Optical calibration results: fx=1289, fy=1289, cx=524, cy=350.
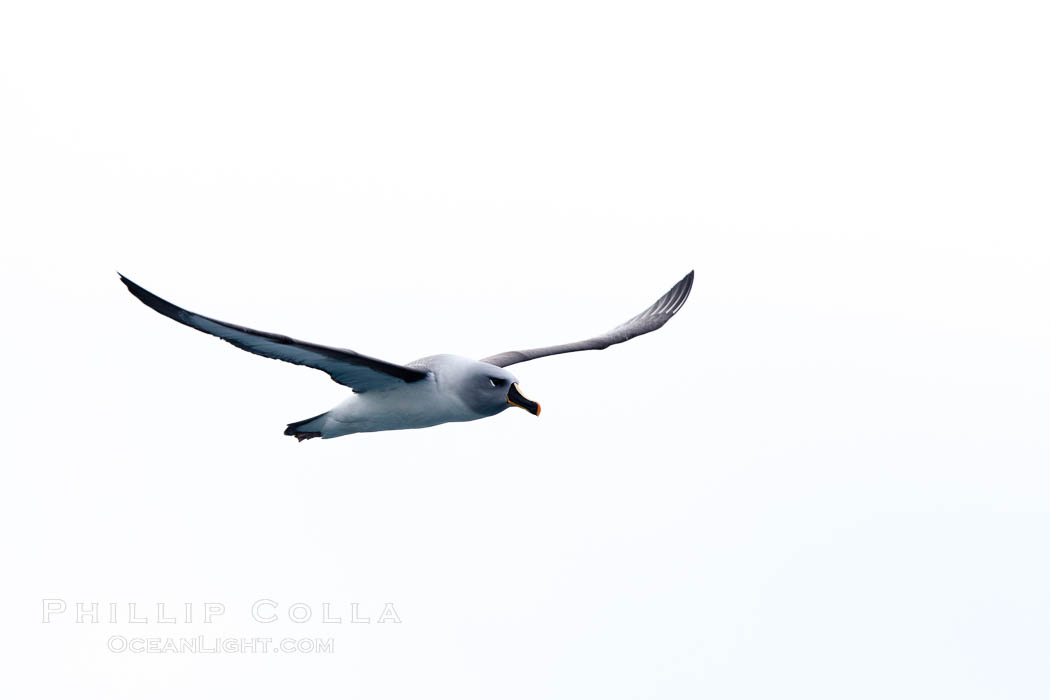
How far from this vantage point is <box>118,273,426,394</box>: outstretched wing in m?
12.7

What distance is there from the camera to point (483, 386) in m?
15.2

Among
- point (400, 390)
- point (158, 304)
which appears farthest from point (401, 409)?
point (158, 304)

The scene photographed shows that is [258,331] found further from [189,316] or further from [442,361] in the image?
[442,361]

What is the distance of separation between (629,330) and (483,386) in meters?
5.34

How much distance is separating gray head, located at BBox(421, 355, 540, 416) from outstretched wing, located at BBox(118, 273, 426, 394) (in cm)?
36

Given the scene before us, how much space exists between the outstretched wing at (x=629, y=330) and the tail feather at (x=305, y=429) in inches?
111

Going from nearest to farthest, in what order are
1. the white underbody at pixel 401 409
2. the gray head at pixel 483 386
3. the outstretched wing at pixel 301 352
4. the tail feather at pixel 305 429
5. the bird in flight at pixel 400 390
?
the outstretched wing at pixel 301 352 → the bird in flight at pixel 400 390 → the gray head at pixel 483 386 → the white underbody at pixel 401 409 → the tail feather at pixel 305 429

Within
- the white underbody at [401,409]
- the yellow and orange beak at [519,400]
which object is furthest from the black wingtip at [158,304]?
the yellow and orange beak at [519,400]

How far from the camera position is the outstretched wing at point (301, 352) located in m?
12.7

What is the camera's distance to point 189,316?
12742 millimetres

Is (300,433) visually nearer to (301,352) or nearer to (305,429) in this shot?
(305,429)

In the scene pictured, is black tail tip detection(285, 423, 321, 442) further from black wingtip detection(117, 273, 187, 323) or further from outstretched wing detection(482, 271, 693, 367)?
black wingtip detection(117, 273, 187, 323)

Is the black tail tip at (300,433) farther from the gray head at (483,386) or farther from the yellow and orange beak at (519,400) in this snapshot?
the yellow and orange beak at (519,400)

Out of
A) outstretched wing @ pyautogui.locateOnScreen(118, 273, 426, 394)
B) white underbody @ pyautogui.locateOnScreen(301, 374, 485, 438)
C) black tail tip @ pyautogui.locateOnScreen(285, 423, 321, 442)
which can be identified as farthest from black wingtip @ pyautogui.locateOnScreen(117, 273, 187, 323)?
black tail tip @ pyautogui.locateOnScreen(285, 423, 321, 442)
